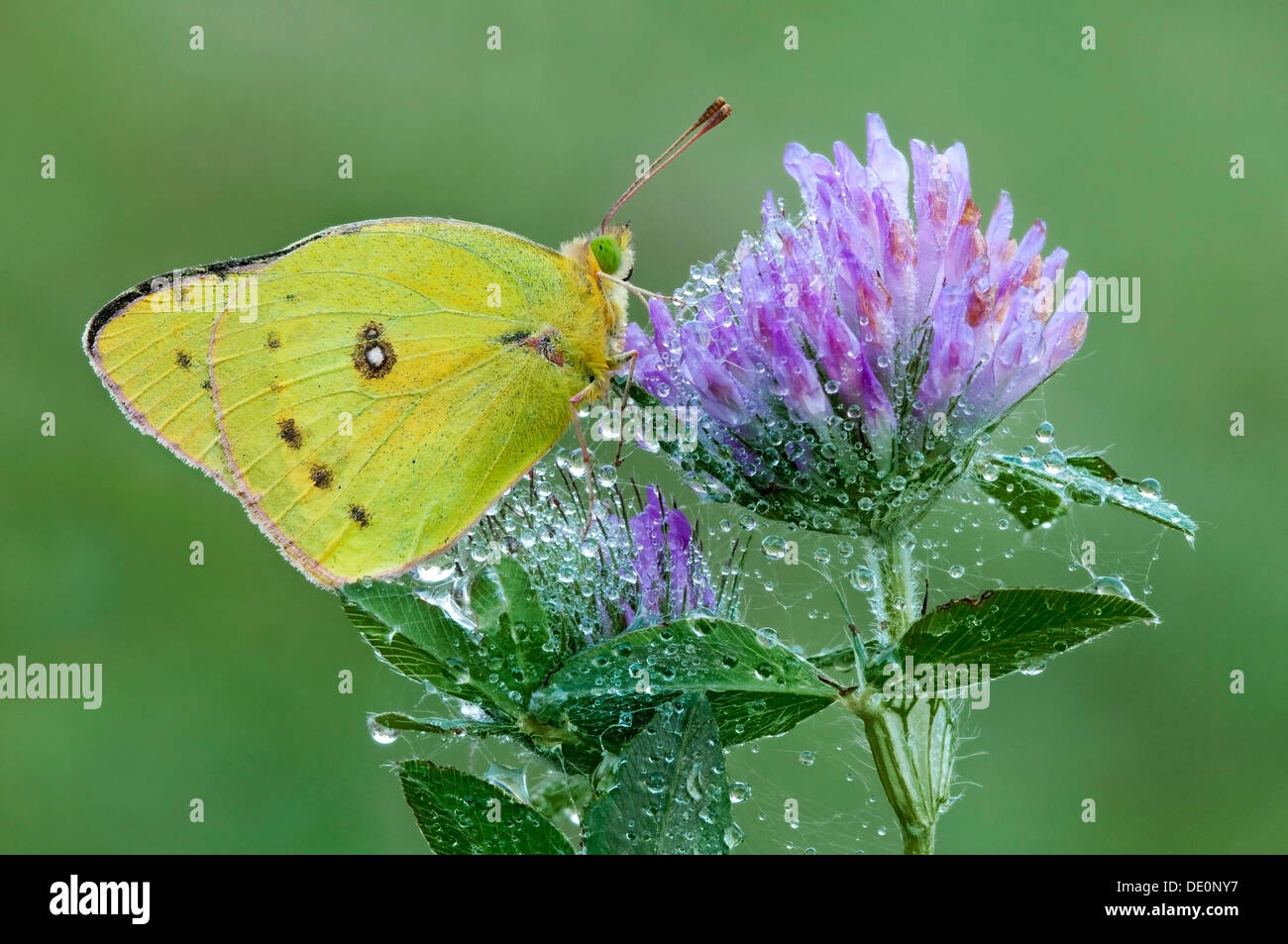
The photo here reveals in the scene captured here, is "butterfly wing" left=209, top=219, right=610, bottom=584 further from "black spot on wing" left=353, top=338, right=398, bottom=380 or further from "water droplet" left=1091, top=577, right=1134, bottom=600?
"water droplet" left=1091, top=577, right=1134, bottom=600

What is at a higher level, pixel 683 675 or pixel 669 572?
pixel 669 572

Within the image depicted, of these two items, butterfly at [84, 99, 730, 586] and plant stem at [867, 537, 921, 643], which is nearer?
plant stem at [867, 537, 921, 643]

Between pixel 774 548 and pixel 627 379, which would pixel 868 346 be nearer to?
pixel 774 548

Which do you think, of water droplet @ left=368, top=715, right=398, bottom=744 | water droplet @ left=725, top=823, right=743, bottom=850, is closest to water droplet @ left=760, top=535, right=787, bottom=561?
water droplet @ left=725, top=823, right=743, bottom=850

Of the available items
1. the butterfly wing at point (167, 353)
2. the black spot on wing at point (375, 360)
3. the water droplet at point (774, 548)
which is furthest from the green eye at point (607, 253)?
the water droplet at point (774, 548)

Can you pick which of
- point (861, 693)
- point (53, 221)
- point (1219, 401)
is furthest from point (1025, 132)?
point (861, 693)

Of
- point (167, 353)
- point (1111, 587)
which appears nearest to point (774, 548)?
point (1111, 587)
